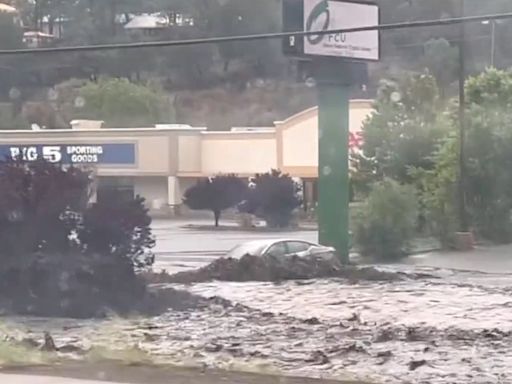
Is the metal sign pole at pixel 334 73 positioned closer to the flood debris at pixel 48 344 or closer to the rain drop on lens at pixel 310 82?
the rain drop on lens at pixel 310 82

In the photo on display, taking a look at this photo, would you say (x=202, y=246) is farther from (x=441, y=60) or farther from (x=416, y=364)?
(x=416, y=364)

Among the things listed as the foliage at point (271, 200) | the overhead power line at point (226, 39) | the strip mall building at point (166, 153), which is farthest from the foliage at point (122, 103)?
the foliage at point (271, 200)

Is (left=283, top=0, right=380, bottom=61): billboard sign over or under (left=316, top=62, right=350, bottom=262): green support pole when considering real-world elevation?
over

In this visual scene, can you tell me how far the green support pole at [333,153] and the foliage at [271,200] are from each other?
0.57 meters

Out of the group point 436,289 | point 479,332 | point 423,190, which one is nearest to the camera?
point 479,332

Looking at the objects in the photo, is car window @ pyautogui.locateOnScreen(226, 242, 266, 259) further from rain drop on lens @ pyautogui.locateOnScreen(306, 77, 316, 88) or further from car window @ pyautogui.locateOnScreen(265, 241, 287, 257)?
rain drop on lens @ pyautogui.locateOnScreen(306, 77, 316, 88)

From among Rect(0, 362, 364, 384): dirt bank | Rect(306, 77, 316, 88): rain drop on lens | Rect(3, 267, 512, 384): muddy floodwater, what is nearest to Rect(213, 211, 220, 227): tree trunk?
Rect(3, 267, 512, 384): muddy floodwater

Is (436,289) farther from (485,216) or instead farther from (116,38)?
(116,38)

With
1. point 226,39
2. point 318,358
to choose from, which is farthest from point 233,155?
point 318,358

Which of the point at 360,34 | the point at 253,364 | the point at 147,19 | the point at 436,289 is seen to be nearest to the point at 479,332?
the point at 436,289

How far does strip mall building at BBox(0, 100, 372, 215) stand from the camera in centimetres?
1986

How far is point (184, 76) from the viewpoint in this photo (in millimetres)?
20375

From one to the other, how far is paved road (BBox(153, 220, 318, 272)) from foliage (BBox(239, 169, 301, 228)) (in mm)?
363

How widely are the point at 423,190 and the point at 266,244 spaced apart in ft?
8.75
